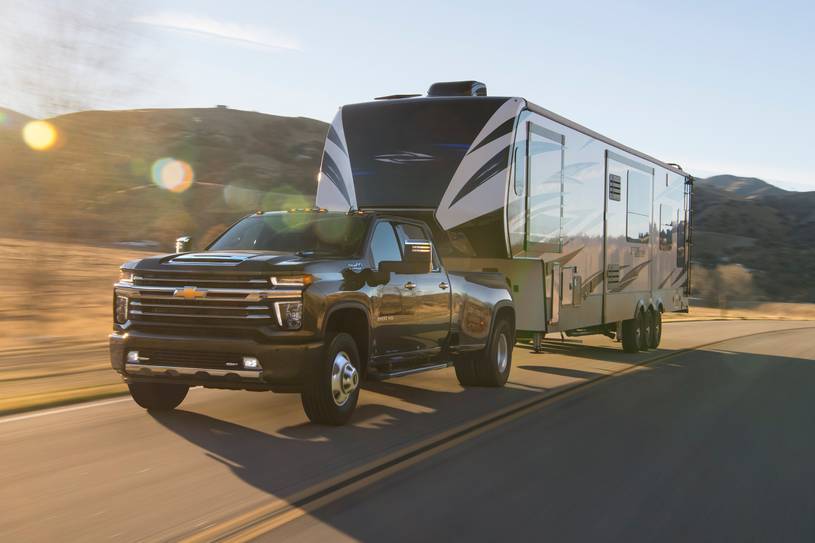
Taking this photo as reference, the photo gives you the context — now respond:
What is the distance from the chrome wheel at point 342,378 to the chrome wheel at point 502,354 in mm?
3939

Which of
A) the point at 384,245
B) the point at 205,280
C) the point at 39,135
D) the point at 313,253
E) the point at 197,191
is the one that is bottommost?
the point at 205,280

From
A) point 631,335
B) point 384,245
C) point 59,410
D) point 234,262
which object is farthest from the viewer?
point 631,335

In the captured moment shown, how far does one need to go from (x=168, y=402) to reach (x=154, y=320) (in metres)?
1.28

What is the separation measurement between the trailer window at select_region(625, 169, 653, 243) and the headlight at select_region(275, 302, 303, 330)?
37.9 feet

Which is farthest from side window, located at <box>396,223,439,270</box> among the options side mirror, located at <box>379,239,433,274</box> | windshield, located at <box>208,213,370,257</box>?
windshield, located at <box>208,213,370,257</box>

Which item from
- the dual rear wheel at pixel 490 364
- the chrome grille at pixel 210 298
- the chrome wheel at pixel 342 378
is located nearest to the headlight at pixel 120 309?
the chrome grille at pixel 210 298

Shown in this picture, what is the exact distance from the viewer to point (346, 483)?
648 centimetres

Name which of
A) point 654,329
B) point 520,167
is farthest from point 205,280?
point 654,329

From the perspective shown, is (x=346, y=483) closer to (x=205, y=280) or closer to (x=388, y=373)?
(x=205, y=280)

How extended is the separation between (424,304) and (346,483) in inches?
157

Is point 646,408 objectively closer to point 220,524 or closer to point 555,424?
point 555,424

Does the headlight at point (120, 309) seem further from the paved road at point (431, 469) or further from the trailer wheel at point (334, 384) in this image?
the trailer wheel at point (334, 384)

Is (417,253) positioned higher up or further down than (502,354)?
higher up

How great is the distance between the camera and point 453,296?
11.0 m
